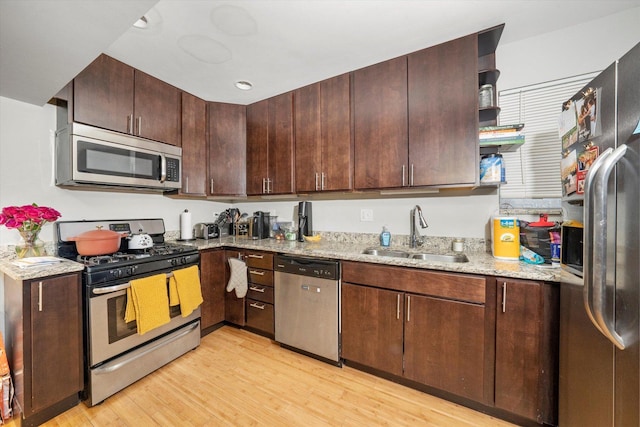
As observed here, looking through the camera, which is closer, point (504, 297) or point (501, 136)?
point (504, 297)

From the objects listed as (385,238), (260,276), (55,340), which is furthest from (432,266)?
(55,340)

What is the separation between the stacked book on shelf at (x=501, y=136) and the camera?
1643mm

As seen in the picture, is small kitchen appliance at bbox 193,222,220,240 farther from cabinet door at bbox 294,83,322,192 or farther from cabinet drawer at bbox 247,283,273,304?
cabinet door at bbox 294,83,322,192

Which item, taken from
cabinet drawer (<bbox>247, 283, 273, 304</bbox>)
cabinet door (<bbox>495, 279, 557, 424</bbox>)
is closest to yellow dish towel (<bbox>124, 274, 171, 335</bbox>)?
cabinet drawer (<bbox>247, 283, 273, 304</bbox>)

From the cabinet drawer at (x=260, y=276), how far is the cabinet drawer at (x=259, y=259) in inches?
1.6

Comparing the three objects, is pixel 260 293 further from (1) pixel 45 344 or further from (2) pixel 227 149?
(2) pixel 227 149

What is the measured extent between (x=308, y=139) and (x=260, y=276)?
140cm

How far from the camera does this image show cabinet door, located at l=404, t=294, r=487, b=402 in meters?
1.44

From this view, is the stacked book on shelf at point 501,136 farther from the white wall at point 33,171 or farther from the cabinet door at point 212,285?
the white wall at point 33,171

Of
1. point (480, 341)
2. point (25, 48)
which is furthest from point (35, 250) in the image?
point (480, 341)

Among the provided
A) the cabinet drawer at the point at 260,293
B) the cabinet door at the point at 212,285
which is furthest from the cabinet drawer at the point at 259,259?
the cabinet door at the point at 212,285

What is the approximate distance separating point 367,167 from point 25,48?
6.83ft

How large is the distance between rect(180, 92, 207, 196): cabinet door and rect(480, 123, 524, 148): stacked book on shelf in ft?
8.54

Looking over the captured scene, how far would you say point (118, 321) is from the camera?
163 cm
